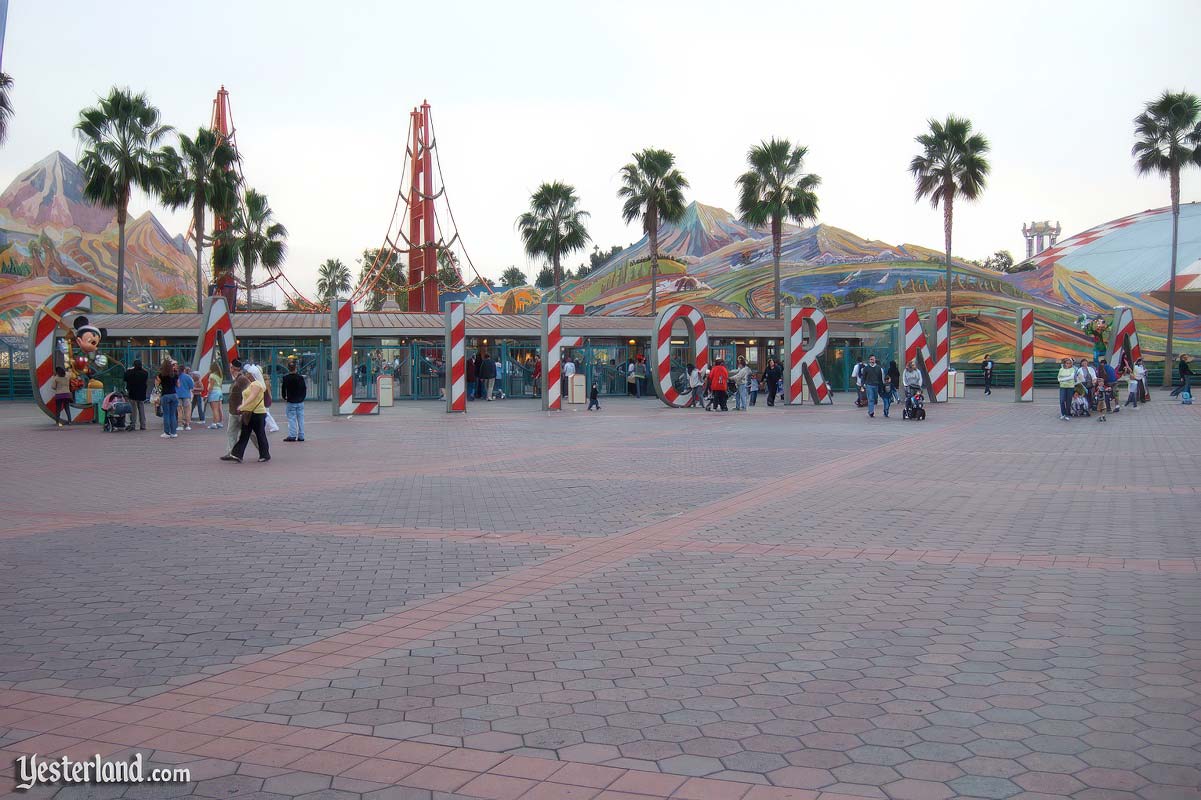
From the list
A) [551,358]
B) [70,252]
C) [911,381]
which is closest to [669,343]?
[551,358]

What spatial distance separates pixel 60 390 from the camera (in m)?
20.9

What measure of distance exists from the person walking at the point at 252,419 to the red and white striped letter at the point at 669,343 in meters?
15.2

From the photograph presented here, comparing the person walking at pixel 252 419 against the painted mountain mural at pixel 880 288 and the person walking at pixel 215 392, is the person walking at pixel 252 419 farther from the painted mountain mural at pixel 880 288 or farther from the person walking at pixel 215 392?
the painted mountain mural at pixel 880 288

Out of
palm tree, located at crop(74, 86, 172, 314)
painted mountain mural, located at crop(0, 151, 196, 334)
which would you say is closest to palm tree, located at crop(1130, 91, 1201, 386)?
palm tree, located at crop(74, 86, 172, 314)

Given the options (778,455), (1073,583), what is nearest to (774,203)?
(778,455)

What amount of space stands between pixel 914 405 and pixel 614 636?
63.7ft

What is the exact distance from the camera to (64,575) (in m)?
6.87

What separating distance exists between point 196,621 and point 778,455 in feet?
34.2

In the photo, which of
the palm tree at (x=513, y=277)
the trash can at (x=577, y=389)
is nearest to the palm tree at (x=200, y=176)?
the trash can at (x=577, y=389)

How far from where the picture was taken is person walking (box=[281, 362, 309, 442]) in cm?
1705

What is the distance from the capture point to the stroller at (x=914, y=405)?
75.9 feet

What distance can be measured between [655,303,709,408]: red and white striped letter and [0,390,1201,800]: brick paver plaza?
16.3m

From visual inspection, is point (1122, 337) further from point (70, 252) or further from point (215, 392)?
point (70, 252)

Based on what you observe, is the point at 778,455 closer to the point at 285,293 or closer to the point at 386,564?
the point at 386,564
